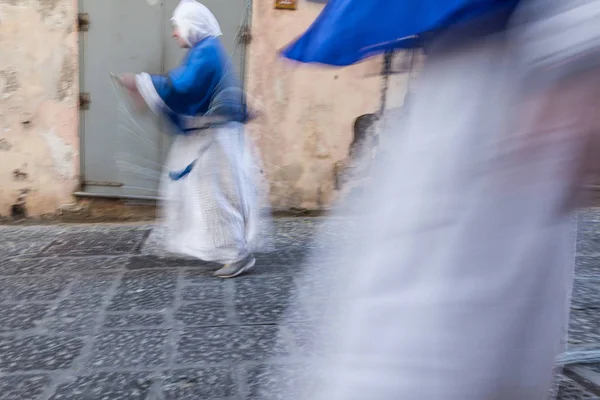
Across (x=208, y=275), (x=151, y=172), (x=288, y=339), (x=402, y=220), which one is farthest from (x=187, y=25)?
(x=402, y=220)

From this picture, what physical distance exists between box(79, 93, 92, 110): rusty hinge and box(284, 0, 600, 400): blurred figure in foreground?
529cm

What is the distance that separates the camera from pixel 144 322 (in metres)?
3.33

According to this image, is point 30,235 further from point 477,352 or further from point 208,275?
point 477,352

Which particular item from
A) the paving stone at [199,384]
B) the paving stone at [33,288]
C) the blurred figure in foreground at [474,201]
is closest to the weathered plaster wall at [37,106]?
the paving stone at [33,288]

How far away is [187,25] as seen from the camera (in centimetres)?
398

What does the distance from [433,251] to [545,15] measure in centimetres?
37

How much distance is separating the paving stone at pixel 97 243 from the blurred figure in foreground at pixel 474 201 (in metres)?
4.04

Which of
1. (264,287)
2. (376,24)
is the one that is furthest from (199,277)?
(376,24)

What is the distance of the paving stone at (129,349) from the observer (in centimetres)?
286

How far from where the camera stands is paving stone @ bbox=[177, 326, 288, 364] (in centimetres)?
291

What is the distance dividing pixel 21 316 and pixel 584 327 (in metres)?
2.92

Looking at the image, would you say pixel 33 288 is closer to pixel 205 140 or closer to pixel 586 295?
pixel 205 140

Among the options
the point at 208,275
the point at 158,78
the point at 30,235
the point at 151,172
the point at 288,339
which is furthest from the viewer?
the point at 151,172

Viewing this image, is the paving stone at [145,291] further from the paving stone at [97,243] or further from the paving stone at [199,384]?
the paving stone at [199,384]
